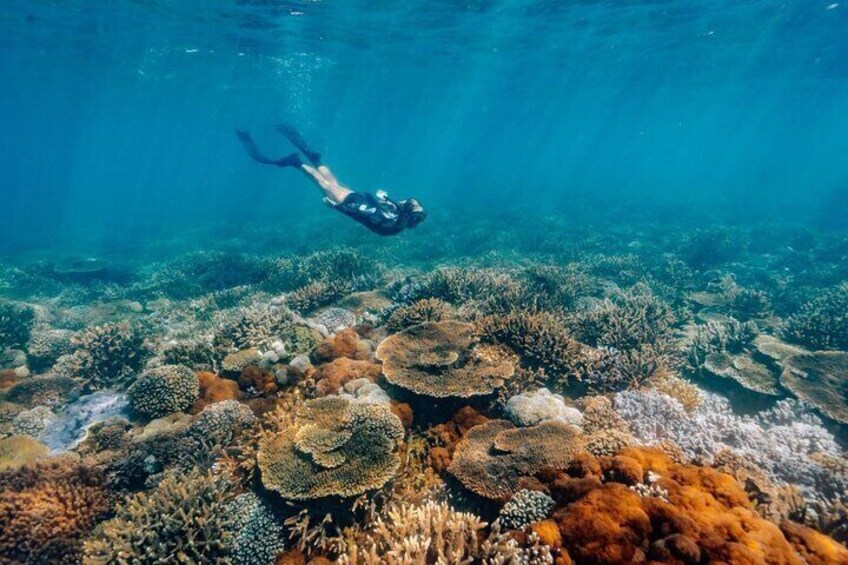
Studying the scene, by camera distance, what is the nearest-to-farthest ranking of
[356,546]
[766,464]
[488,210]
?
[356,546]
[766,464]
[488,210]

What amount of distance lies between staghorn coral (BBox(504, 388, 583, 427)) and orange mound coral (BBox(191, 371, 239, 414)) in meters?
4.66

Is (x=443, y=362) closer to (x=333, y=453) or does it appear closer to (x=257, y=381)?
(x=333, y=453)

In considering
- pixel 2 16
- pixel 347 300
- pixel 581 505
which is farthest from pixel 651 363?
pixel 2 16

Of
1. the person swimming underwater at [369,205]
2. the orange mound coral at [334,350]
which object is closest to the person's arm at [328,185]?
the person swimming underwater at [369,205]

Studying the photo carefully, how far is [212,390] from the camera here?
7129 millimetres

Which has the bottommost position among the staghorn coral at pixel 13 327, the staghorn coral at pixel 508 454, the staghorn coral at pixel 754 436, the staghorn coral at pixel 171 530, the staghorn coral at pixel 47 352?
the staghorn coral at pixel 13 327

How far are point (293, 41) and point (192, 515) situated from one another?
38155mm

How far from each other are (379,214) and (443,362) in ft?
23.5

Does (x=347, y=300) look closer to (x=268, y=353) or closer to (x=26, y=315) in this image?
(x=268, y=353)

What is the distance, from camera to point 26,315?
13906mm

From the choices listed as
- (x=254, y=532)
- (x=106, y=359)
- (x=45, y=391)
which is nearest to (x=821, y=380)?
(x=254, y=532)

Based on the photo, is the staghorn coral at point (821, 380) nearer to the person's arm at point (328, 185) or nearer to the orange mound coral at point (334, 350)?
the orange mound coral at point (334, 350)

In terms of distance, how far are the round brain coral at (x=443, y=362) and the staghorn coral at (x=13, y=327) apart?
12457mm

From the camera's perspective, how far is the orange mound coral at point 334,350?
317 inches
